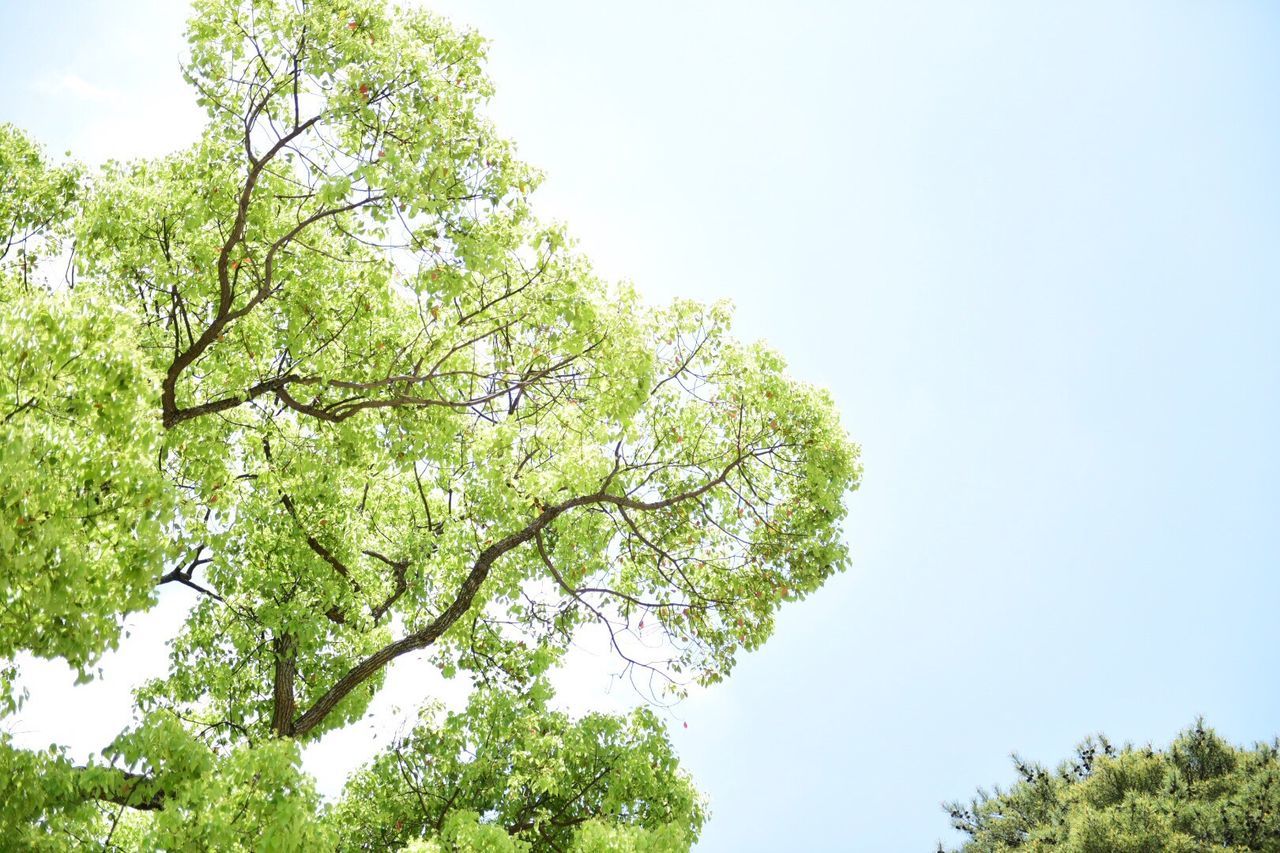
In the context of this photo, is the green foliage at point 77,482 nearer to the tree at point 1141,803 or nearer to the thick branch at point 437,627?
the thick branch at point 437,627

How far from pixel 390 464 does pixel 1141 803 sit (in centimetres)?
1660

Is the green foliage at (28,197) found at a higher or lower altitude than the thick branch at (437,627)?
higher

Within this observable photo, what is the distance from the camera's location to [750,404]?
476 inches

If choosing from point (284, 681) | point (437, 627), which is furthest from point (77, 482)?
point (284, 681)

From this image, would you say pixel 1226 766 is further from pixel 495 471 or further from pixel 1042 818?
pixel 495 471

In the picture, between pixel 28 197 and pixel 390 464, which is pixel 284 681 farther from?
pixel 28 197

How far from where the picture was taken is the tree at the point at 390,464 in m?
9.31

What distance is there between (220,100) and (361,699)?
280 inches

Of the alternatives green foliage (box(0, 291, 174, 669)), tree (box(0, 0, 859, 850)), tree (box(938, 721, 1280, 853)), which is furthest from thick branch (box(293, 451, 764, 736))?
tree (box(938, 721, 1280, 853))

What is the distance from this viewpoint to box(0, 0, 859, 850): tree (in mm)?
9312

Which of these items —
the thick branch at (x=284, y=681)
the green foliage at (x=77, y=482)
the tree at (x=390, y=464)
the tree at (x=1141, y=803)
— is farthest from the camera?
the tree at (x=1141, y=803)

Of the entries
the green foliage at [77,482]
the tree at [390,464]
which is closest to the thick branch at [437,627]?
the tree at [390,464]

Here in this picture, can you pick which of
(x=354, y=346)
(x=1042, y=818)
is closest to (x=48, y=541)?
(x=354, y=346)

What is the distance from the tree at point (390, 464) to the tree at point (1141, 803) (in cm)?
1196
